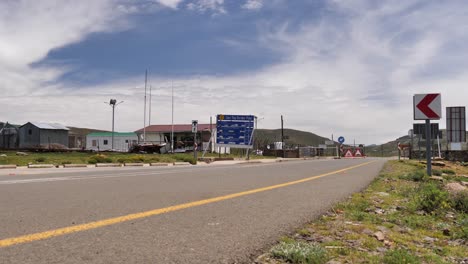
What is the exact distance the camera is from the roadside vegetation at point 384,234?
4184 mm

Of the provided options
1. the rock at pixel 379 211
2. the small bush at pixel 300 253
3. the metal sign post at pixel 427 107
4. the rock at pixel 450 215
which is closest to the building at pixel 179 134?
the metal sign post at pixel 427 107

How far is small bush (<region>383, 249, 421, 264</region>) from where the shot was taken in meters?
4.00

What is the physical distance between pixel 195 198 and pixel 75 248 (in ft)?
13.1

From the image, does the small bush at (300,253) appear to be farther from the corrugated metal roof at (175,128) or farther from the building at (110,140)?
the building at (110,140)

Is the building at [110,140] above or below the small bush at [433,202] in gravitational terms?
above

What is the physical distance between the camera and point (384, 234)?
537 centimetres

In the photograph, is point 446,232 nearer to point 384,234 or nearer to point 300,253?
point 384,234

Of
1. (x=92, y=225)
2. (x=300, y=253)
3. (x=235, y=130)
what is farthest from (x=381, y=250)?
(x=235, y=130)

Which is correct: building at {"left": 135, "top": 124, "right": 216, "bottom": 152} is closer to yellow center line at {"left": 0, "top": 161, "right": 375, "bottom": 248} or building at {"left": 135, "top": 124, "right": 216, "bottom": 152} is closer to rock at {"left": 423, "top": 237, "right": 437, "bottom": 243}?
yellow center line at {"left": 0, "top": 161, "right": 375, "bottom": 248}

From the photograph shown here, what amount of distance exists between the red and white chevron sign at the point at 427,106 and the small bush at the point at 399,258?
8.70m

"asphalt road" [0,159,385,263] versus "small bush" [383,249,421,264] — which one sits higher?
"asphalt road" [0,159,385,263]

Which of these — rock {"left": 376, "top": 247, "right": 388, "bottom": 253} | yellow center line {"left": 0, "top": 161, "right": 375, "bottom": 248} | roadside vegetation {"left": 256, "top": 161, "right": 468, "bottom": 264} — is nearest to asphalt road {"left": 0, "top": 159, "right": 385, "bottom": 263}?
yellow center line {"left": 0, "top": 161, "right": 375, "bottom": 248}

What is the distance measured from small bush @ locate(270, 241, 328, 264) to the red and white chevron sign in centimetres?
887

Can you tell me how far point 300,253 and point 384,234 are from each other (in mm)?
1755
